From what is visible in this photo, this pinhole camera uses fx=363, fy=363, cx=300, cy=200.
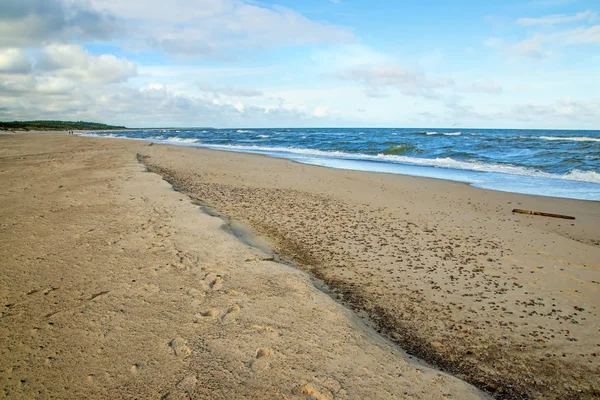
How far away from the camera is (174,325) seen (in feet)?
11.9

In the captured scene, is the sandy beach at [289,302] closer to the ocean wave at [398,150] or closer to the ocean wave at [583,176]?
the ocean wave at [583,176]

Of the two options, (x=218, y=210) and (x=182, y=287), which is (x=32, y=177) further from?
(x=182, y=287)

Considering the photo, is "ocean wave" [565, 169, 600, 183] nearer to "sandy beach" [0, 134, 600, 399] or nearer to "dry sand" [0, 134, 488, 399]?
"sandy beach" [0, 134, 600, 399]

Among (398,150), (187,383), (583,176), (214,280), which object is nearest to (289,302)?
(214,280)

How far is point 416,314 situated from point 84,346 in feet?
11.6

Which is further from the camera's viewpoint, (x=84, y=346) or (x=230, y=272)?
(x=230, y=272)

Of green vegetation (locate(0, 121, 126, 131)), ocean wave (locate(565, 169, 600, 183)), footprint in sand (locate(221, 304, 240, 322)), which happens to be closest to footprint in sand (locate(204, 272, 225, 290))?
footprint in sand (locate(221, 304, 240, 322))

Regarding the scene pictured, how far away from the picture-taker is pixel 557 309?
14.7 ft

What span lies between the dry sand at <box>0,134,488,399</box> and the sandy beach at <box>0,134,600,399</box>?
2 centimetres

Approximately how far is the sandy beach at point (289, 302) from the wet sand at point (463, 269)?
0.03 metres

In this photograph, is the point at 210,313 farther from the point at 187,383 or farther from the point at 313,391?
the point at 313,391

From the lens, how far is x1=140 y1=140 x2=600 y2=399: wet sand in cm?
360

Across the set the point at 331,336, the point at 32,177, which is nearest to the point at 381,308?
the point at 331,336

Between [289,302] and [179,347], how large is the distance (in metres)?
1.35
